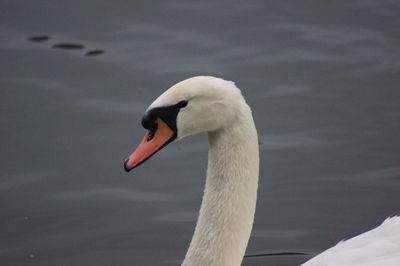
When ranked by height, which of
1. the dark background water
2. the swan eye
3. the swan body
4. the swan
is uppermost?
the swan eye

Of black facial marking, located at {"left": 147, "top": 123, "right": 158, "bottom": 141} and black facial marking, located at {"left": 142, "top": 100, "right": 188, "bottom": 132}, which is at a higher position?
black facial marking, located at {"left": 142, "top": 100, "right": 188, "bottom": 132}

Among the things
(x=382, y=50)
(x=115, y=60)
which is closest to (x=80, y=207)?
(x=115, y=60)

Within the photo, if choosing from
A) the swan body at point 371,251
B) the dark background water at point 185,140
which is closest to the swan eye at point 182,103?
the swan body at point 371,251

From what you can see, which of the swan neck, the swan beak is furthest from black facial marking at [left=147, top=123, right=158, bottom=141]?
the swan neck

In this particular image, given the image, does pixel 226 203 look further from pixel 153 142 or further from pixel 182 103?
pixel 182 103

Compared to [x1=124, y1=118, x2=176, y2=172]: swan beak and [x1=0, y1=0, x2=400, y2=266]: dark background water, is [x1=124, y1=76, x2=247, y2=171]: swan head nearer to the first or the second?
[x1=124, y1=118, x2=176, y2=172]: swan beak

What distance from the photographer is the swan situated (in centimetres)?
464

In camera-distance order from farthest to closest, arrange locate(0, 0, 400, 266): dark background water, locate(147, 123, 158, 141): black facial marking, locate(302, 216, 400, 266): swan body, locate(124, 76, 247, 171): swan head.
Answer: locate(0, 0, 400, 266): dark background water < locate(302, 216, 400, 266): swan body < locate(147, 123, 158, 141): black facial marking < locate(124, 76, 247, 171): swan head

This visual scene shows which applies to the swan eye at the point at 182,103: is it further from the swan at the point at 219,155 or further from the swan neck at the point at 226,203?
the swan neck at the point at 226,203

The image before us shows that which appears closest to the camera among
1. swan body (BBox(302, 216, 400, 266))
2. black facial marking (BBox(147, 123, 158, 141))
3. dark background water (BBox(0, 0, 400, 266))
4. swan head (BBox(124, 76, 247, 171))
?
swan head (BBox(124, 76, 247, 171))

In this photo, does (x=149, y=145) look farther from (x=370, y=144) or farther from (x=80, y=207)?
(x=370, y=144)

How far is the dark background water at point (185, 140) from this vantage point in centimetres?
675

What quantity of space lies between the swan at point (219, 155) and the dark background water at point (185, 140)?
1.43 meters

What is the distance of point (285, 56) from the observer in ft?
29.0
